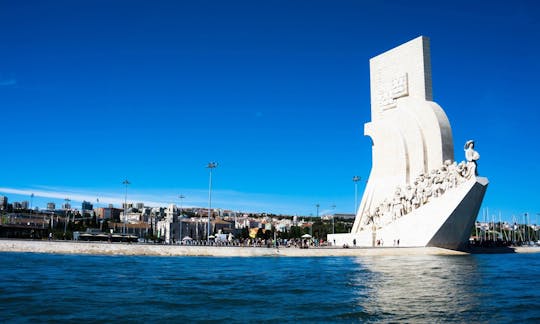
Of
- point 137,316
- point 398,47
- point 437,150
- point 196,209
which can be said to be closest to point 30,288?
point 137,316

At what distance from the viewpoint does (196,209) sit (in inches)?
6634

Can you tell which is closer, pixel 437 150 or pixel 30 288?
pixel 30 288

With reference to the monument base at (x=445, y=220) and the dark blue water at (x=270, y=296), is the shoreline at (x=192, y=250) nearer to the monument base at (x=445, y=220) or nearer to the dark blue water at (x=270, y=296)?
the monument base at (x=445, y=220)

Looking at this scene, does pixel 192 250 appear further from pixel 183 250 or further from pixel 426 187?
pixel 426 187

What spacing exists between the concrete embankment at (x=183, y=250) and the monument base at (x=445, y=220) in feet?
2.71

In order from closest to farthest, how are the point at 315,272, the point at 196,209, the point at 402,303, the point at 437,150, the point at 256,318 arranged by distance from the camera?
the point at 256,318 → the point at 402,303 → the point at 315,272 → the point at 437,150 → the point at 196,209

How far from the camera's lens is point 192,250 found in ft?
98.5

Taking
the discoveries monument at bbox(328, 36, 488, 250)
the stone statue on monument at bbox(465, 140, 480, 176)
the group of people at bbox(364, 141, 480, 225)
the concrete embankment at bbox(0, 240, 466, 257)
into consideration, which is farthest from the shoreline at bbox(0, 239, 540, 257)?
the stone statue on monument at bbox(465, 140, 480, 176)

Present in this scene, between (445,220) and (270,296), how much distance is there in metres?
19.3

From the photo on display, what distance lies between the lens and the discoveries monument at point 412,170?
1153 inches

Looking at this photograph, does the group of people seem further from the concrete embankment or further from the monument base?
the concrete embankment

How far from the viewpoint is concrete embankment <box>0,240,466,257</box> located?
28.9m

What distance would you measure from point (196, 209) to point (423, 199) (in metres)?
142

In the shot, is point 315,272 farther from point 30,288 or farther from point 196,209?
A: point 196,209
